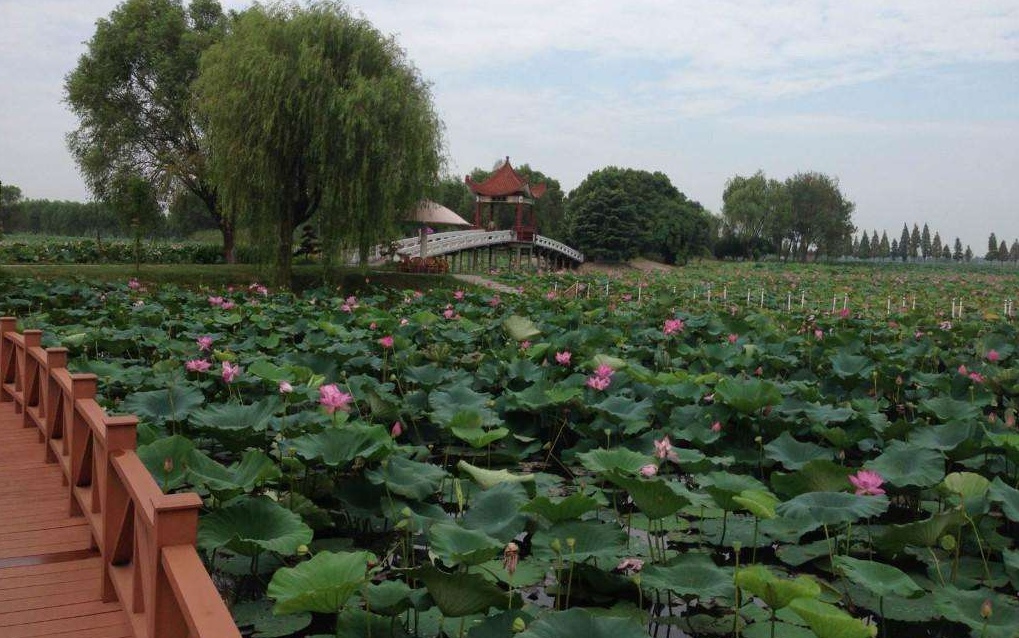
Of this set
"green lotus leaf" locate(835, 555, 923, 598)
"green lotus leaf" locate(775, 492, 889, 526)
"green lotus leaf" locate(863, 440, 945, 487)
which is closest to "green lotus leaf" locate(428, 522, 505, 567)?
"green lotus leaf" locate(835, 555, 923, 598)

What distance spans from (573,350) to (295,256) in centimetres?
1697

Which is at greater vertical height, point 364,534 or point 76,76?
point 76,76

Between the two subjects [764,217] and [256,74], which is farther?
[764,217]

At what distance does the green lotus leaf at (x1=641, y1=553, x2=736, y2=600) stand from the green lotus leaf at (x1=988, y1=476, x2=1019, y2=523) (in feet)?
3.21

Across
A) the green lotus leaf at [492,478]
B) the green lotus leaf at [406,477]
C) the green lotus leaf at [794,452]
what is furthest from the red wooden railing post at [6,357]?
the green lotus leaf at [794,452]

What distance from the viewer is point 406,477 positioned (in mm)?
2816

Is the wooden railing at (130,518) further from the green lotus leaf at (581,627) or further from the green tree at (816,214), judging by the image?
the green tree at (816,214)

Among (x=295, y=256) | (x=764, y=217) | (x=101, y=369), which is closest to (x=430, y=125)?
(x=295, y=256)

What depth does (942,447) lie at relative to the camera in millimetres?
3473

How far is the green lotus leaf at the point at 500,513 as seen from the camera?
7.66 ft

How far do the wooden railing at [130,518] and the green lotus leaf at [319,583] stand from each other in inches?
7.1

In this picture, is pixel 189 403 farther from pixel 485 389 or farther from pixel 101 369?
pixel 485 389

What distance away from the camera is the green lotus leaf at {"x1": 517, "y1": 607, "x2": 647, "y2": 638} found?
169 cm

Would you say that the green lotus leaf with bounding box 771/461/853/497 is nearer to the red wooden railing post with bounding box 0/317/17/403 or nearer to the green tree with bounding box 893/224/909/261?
the red wooden railing post with bounding box 0/317/17/403
